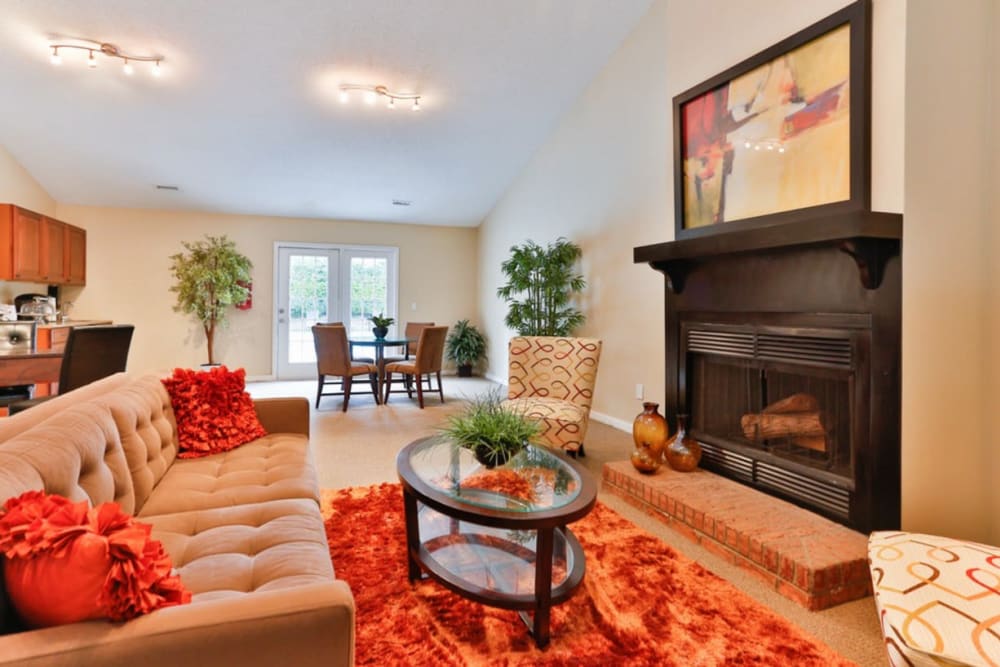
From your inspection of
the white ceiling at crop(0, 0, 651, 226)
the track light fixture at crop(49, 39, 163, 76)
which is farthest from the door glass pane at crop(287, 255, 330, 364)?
the track light fixture at crop(49, 39, 163, 76)

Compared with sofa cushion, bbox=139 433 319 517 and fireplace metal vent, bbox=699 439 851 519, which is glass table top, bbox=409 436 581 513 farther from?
fireplace metal vent, bbox=699 439 851 519

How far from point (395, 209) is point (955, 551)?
22.7ft

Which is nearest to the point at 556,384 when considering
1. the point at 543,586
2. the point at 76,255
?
the point at 543,586

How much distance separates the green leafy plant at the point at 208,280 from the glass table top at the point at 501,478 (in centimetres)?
559

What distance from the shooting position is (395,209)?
7.25 metres

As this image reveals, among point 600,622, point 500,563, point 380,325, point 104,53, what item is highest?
point 104,53

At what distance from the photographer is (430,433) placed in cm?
420

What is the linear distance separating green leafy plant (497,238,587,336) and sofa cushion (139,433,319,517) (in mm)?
3032

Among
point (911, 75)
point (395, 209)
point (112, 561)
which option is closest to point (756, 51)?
point (911, 75)

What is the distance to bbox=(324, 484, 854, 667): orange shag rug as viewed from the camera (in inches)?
59.1

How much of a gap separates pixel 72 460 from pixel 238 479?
72 centimetres

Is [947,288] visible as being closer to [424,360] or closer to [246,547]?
[246,547]

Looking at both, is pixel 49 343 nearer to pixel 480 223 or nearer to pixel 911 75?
pixel 480 223

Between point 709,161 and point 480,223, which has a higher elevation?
point 480,223
